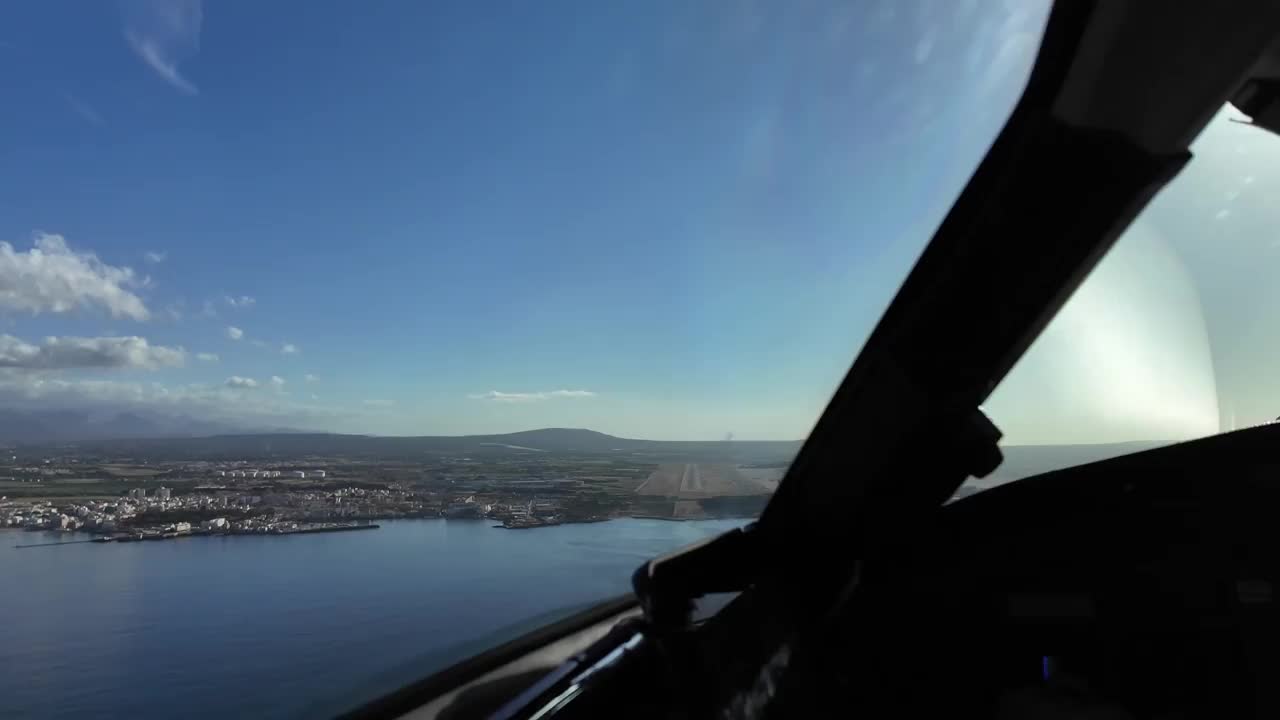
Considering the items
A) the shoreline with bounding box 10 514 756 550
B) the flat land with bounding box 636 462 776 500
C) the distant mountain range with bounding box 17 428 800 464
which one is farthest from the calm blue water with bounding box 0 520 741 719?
the distant mountain range with bounding box 17 428 800 464

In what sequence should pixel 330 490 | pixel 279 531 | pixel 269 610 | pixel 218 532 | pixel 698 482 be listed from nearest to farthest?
pixel 269 610 → pixel 218 532 → pixel 279 531 → pixel 330 490 → pixel 698 482

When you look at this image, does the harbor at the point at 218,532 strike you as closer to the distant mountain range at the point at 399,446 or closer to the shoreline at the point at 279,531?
the shoreline at the point at 279,531

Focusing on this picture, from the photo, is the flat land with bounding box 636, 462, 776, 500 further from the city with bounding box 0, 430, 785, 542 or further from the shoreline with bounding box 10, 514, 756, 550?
the shoreline with bounding box 10, 514, 756, 550

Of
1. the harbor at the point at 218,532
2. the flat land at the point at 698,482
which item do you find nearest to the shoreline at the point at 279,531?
the harbor at the point at 218,532

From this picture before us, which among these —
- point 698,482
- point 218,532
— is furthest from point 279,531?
point 698,482

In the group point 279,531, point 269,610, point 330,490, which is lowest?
point 269,610

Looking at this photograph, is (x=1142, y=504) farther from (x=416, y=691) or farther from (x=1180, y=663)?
(x=416, y=691)

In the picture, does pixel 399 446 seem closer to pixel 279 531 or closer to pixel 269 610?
pixel 279 531

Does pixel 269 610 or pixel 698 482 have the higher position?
pixel 698 482

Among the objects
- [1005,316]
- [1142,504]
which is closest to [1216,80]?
[1005,316]
